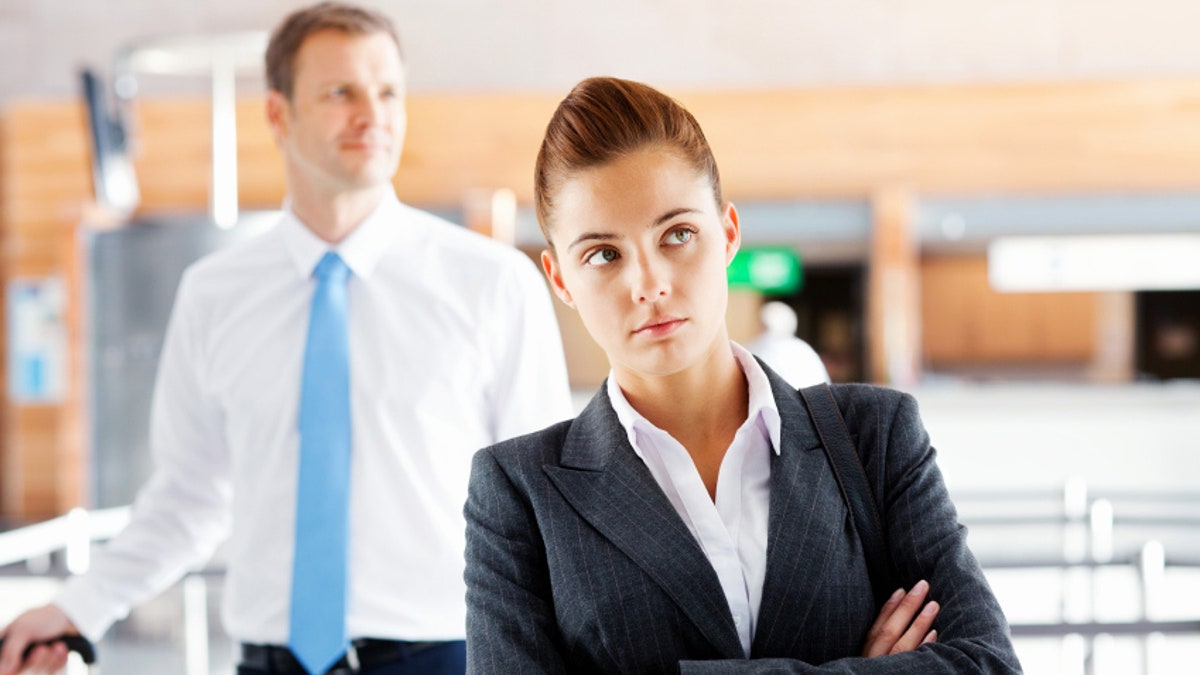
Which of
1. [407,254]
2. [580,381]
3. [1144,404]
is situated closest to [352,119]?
[407,254]

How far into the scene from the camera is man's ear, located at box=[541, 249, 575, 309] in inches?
54.6

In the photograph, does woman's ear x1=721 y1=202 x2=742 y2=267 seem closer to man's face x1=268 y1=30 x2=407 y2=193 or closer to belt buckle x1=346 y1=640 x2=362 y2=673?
man's face x1=268 y1=30 x2=407 y2=193

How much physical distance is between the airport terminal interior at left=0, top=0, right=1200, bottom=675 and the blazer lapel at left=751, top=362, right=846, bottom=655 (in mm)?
7034

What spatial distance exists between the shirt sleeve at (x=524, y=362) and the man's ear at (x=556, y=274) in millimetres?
585

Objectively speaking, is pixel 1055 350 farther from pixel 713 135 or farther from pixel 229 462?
pixel 229 462

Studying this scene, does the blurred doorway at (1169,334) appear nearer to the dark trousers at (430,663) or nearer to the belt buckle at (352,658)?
the dark trousers at (430,663)

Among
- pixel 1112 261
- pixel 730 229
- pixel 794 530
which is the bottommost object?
pixel 794 530

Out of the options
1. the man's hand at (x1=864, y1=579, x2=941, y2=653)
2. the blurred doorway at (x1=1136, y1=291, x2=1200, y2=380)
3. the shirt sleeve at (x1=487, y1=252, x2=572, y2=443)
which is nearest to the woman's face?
the man's hand at (x1=864, y1=579, x2=941, y2=653)

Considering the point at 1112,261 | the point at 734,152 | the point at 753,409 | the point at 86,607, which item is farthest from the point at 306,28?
the point at 1112,261

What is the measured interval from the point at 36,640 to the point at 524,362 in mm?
857

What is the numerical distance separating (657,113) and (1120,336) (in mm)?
10429

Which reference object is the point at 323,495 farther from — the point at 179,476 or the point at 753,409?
the point at 753,409

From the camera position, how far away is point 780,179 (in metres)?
9.15

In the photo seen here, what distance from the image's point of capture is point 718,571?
1310 millimetres
